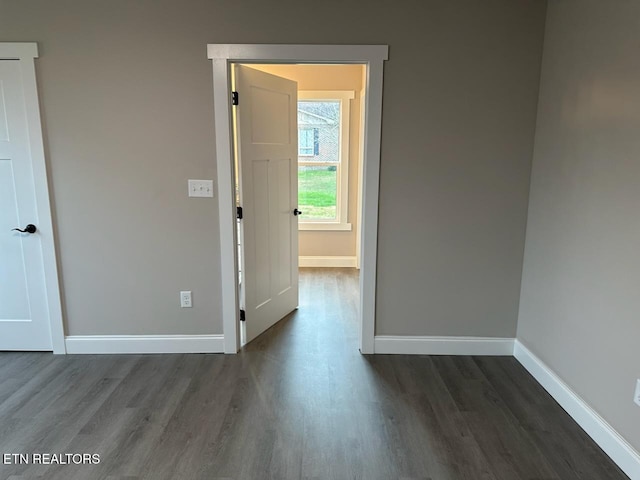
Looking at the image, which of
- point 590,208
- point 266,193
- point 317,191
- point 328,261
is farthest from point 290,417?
point 317,191

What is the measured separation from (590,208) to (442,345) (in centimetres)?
140

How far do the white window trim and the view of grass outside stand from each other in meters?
0.07

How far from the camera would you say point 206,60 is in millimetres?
2750

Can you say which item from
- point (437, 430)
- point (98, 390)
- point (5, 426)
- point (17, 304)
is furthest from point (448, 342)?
point (17, 304)

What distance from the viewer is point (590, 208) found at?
7.39ft

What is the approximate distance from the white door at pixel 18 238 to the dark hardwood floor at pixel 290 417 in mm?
207

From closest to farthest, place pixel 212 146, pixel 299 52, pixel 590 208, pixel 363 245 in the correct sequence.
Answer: pixel 590 208 → pixel 299 52 → pixel 212 146 → pixel 363 245

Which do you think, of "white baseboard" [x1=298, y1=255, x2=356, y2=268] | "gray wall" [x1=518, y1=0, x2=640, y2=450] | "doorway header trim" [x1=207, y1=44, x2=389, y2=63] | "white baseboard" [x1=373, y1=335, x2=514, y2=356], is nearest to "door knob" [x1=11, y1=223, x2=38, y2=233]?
"doorway header trim" [x1=207, y1=44, x2=389, y2=63]

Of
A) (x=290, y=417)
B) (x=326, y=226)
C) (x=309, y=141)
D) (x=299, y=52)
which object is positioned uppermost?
(x=299, y=52)

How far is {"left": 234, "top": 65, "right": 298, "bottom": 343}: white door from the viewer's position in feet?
10.1

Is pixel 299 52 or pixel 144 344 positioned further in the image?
pixel 144 344

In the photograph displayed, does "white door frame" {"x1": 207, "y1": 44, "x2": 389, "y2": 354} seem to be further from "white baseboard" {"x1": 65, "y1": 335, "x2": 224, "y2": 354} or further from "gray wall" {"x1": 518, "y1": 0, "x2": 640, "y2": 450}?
"gray wall" {"x1": 518, "y1": 0, "x2": 640, "y2": 450}

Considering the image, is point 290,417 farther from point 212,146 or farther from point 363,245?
point 212,146

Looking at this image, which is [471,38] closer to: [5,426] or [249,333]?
[249,333]
